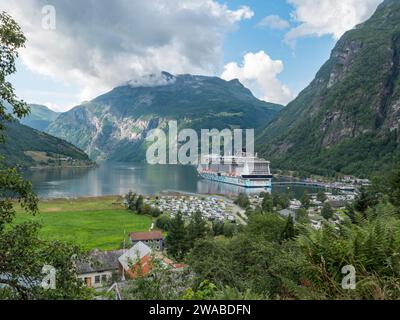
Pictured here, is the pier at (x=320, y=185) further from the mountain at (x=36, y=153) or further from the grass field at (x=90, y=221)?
the mountain at (x=36, y=153)

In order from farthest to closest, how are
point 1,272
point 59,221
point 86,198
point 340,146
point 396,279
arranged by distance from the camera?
1. point 340,146
2. point 86,198
3. point 59,221
4. point 1,272
5. point 396,279

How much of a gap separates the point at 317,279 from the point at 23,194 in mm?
4868

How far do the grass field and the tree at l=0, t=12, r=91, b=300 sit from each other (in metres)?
30.7

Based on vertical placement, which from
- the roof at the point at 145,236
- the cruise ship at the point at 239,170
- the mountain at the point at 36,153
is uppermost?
the mountain at the point at 36,153

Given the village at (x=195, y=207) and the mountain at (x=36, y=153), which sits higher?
the mountain at (x=36, y=153)

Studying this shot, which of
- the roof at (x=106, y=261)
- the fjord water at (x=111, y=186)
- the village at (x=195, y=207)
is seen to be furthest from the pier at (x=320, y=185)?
the roof at (x=106, y=261)

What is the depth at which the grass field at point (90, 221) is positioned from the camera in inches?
1606

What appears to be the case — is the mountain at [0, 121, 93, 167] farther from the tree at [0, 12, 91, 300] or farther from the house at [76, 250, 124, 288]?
the tree at [0, 12, 91, 300]

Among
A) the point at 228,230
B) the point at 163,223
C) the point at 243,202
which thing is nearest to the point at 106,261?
the point at 228,230

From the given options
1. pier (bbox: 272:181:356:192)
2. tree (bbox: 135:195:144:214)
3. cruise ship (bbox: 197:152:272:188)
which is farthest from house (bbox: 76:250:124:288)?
pier (bbox: 272:181:356:192)

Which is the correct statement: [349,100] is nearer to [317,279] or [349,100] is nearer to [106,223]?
[106,223]
